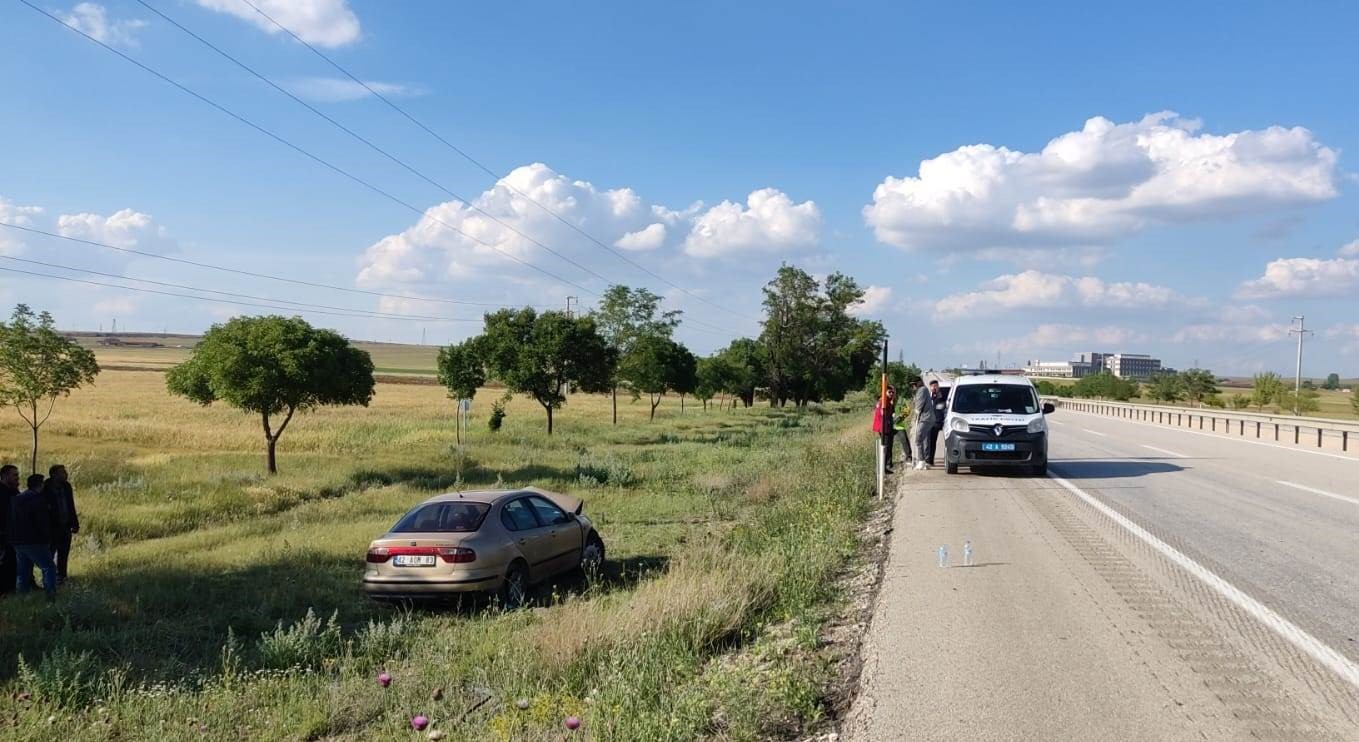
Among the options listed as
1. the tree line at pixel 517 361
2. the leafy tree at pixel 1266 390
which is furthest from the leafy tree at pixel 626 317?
the leafy tree at pixel 1266 390

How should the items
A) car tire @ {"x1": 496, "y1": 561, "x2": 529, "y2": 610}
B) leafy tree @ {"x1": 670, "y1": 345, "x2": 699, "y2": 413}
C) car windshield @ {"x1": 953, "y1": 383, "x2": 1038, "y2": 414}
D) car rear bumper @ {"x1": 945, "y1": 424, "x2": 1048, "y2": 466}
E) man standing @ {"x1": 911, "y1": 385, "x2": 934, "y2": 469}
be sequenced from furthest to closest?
leafy tree @ {"x1": 670, "y1": 345, "x2": 699, "y2": 413} → man standing @ {"x1": 911, "y1": 385, "x2": 934, "y2": 469} → car windshield @ {"x1": 953, "y1": 383, "x2": 1038, "y2": 414} → car rear bumper @ {"x1": 945, "y1": 424, "x2": 1048, "y2": 466} → car tire @ {"x1": 496, "y1": 561, "x2": 529, "y2": 610}

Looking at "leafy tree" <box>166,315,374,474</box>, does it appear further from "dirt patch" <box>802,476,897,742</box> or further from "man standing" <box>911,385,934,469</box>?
"dirt patch" <box>802,476,897,742</box>

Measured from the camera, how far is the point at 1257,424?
109 ft

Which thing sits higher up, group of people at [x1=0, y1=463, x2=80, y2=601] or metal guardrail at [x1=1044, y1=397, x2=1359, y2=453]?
metal guardrail at [x1=1044, y1=397, x2=1359, y2=453]

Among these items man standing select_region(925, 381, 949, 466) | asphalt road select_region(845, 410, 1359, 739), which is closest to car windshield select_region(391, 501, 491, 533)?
asphalt road select_region(845, 410, 1359, 739)

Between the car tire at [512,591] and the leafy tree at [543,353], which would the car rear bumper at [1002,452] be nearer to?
the car tire at [512,591]

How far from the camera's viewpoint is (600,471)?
2419cm

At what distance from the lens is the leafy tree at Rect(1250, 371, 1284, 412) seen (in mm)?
72812

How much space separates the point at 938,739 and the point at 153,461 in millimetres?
27970

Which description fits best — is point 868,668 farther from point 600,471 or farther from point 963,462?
point 600,471

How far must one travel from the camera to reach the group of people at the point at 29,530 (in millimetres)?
10969

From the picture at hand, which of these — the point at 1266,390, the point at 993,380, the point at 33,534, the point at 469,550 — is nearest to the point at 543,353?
the point at 993,380

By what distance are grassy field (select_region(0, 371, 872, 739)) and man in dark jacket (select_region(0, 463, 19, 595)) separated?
2.35 ft

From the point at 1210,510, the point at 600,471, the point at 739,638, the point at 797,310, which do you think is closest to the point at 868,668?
the point at 739,638
